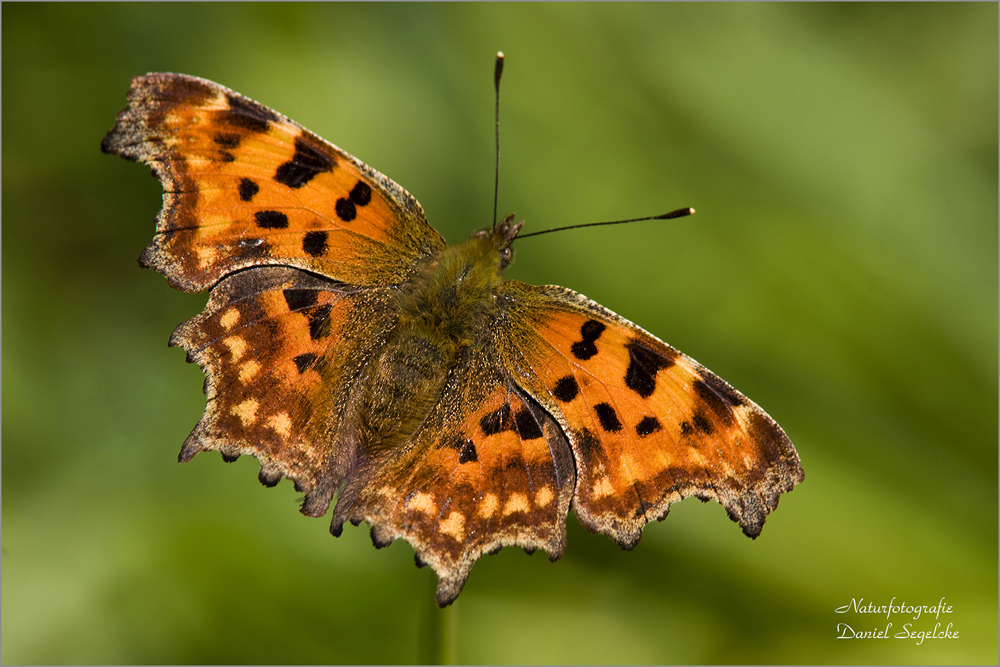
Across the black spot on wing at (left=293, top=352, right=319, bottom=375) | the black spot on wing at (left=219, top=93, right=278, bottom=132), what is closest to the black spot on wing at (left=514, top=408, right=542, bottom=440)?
the black spot on wing at (left=293, top=352, right=319, bottom=375)

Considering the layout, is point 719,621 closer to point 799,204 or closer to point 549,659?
point 549,659

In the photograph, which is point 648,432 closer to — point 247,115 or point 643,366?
point 643,366

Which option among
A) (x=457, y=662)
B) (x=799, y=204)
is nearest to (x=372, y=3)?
(x=799, y=204)

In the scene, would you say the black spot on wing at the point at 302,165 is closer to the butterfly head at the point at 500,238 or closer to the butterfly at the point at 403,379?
the butterfly at the point at 403,379

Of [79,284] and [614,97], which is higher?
[614,97]

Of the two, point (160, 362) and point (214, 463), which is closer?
point (214, 463)

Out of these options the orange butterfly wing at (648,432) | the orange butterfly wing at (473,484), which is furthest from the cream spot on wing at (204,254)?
the orange butterfly wing at (648,432)
